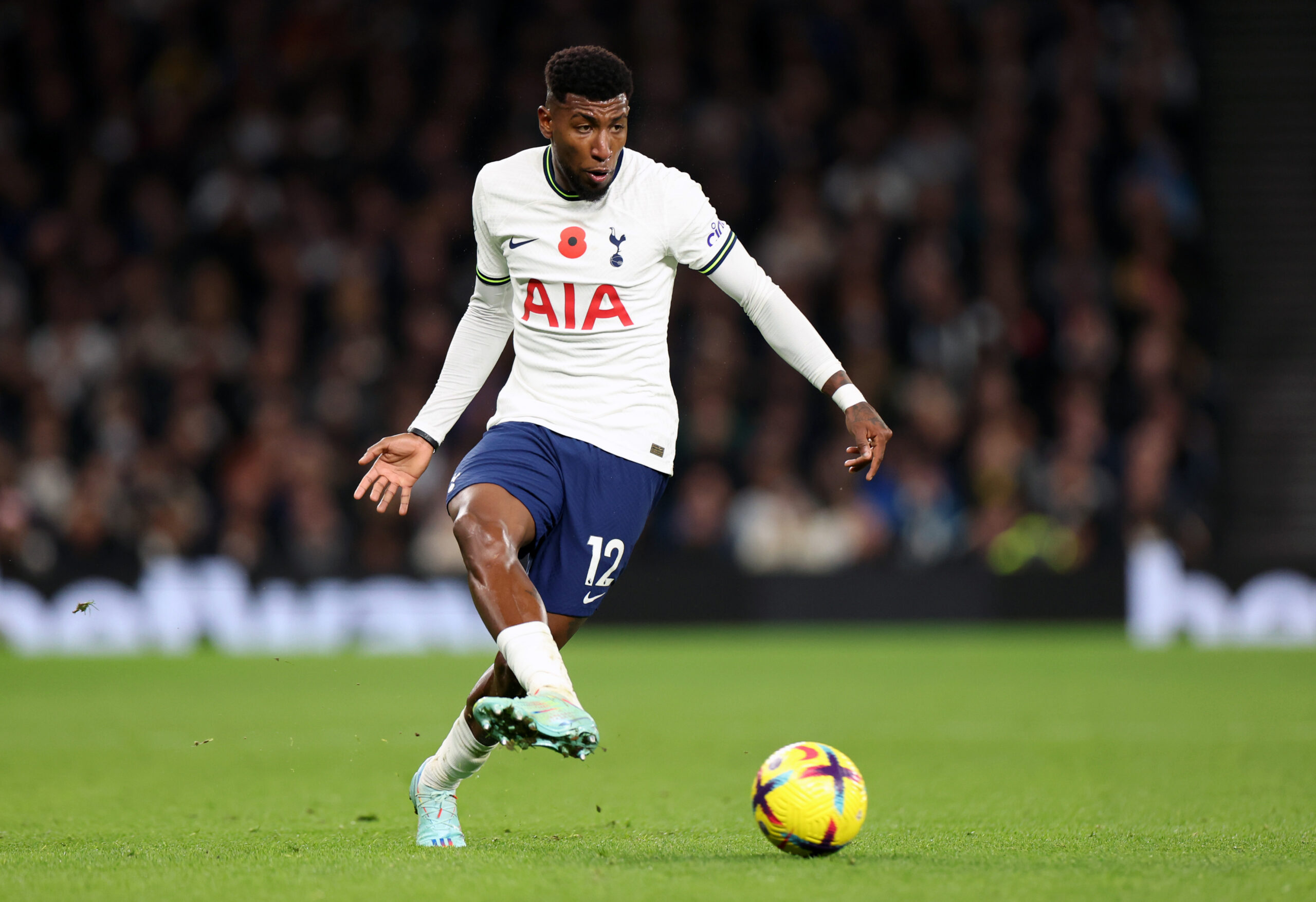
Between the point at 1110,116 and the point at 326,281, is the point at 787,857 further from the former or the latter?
the point at 1110,116

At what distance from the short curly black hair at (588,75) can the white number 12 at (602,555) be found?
1.35 meters

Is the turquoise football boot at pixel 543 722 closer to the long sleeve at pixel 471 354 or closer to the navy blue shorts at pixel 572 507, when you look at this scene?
the navy blue shorts at pixel 572 507

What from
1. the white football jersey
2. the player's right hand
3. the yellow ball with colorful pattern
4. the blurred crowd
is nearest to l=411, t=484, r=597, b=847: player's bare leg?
the player's right hand

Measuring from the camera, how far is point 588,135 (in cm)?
495

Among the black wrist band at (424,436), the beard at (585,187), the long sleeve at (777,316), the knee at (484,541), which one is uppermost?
the beard at (585,187)

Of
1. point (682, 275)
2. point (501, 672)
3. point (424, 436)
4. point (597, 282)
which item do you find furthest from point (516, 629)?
point (682, 275)

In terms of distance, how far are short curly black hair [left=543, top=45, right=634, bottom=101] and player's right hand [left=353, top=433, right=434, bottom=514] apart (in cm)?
118

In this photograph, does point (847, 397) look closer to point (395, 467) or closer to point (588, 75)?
point (588, 75)

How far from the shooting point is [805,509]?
49.5 ft

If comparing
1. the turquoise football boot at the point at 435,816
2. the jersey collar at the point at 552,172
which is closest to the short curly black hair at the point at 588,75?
the jersey collar at the point at 552,172

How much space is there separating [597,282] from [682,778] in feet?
9.51

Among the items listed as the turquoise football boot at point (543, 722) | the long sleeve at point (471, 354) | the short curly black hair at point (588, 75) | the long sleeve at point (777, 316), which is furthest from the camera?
the long sleeve at point (471, 354)

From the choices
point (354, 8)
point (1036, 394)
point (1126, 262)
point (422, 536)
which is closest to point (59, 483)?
point (422, 536)

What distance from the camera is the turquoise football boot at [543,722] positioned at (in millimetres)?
4164
